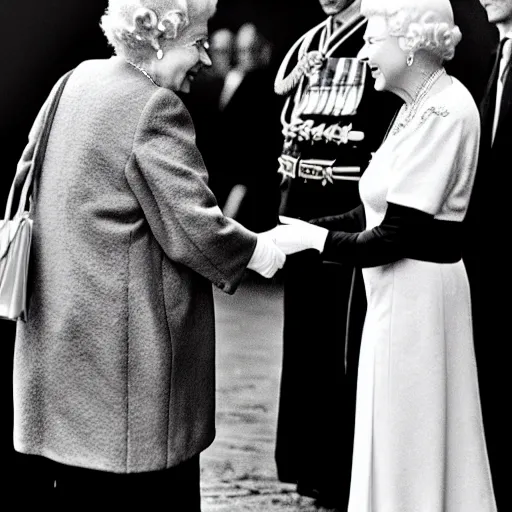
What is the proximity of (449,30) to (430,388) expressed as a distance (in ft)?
3.58

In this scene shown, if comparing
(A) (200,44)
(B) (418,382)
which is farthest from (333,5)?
(B) (418,382)

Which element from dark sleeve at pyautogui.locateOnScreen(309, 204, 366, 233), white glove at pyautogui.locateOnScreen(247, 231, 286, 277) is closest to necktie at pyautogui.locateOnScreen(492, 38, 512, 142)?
dark sleeve at pyautogui.locateOnScreen(309, 204, 366, 233)

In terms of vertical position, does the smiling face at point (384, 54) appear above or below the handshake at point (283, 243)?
above

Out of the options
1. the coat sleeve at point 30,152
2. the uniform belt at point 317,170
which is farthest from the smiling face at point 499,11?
the coat sleeve at point 30,152

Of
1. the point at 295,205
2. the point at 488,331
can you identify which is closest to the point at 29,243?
the point at 295,205

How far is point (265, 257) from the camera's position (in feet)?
10.3

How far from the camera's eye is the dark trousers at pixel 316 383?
410cm

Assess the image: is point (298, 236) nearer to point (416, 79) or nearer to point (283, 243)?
point (283, 243)

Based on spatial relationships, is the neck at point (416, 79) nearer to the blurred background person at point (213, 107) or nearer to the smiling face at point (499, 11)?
the smiling face at point (499, 11)

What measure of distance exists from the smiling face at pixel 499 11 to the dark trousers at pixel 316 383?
3.55 ft

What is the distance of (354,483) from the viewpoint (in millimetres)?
3311

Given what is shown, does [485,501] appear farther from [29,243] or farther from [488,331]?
[29,243]

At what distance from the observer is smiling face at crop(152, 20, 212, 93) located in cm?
305

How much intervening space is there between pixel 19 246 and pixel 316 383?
161cm
